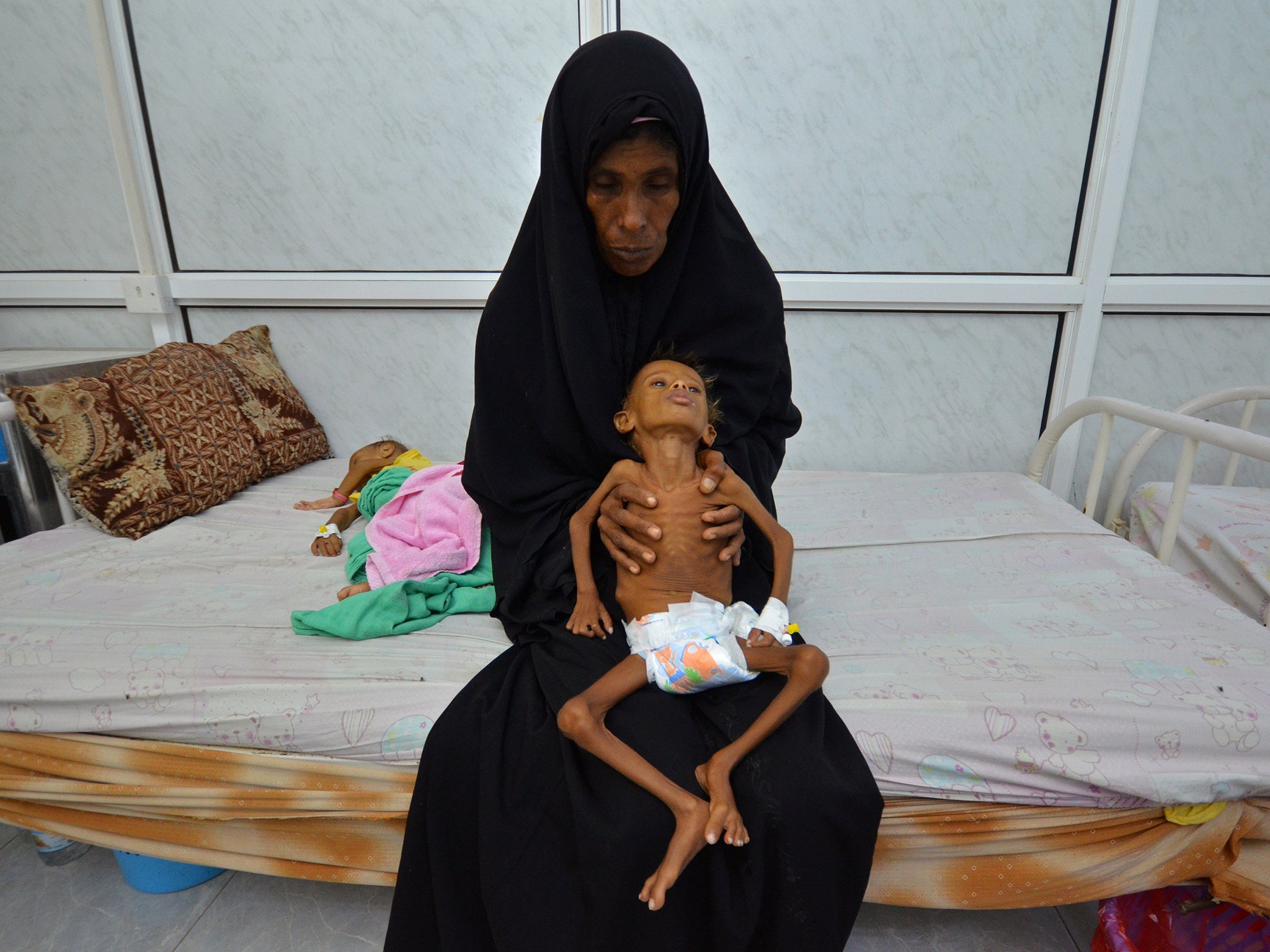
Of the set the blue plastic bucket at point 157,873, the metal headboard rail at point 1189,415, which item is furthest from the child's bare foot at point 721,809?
the metal headboard rail at point 1189,415

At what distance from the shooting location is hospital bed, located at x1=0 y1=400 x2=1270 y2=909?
3.89 feet

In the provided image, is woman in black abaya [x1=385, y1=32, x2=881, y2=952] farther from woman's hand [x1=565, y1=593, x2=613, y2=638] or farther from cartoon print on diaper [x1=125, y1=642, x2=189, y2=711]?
cartoon print on diaper [x1=125, y1=642, x2=189, y2=711]

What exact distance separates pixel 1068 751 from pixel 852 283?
69.5 inches

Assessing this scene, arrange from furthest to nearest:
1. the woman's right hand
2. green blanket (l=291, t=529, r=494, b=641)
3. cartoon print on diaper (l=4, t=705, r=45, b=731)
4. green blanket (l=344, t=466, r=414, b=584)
Result: green blanket (l=344, t=466, r=414, b=584) → green blanket (l=291, t=529, r=494, b=641) → cartoon print on diaper (l=4, t=705, r=45, b=731) → the woman's right hand

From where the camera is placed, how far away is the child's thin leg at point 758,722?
3.19ft

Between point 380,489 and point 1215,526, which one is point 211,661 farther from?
point 1215,526

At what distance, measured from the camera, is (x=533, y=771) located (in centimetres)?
112

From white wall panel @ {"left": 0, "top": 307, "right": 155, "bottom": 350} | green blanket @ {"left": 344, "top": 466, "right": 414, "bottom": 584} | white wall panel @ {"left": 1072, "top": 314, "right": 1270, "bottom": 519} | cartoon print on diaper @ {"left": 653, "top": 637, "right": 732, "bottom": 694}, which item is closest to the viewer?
cartoon print on diaper @ {"left": 653, "top": 637, "right": 732, "bottom": 694}

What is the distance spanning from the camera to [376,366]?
9.11 feet

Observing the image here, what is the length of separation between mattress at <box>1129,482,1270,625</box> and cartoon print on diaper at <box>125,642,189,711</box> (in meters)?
2.49

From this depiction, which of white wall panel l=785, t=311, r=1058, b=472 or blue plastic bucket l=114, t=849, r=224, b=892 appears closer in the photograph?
blue plastic bucket l=114, t=849, r=224, b=892

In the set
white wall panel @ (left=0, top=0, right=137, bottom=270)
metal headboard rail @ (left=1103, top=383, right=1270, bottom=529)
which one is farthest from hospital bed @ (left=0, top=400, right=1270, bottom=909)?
white wall panel @ (left=0, top=0, right=137, bottom=270)

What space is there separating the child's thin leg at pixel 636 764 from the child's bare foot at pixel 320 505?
4.88ft

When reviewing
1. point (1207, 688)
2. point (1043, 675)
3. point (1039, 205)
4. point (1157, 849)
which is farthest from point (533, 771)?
point (1039, 205)
